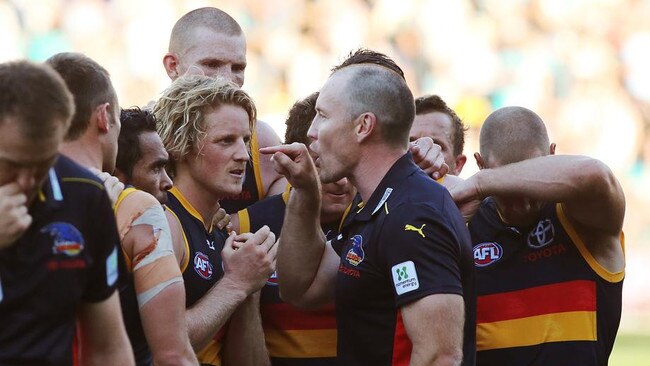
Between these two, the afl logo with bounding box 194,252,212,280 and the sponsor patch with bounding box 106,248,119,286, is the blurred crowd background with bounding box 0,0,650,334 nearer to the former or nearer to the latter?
the afl logo with bounding box 194,252,212,280

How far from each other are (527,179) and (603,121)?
37.9 ft

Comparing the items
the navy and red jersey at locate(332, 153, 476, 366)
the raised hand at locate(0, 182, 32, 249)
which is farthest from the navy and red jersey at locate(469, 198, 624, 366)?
the raised hand at locate(0, 182, 32, 249)

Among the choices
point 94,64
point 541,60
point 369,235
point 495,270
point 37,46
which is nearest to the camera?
point 94,64

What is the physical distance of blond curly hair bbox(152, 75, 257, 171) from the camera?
4.23 metres

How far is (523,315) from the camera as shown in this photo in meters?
4.36

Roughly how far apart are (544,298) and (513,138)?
69cm

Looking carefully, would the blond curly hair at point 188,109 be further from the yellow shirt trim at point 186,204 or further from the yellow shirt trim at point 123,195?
the yellow shirt trim at point 123,195

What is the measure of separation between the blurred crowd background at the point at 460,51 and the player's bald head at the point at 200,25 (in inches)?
318

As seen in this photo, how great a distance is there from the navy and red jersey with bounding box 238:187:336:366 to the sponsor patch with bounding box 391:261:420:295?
93 cm

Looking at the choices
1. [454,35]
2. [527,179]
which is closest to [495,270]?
[527,179]

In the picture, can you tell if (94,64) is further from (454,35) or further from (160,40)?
(454,35)

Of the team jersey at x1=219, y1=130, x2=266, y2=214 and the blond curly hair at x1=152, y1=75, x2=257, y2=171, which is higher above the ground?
the blond curly hair at x1=152, y1=75, x2=257, y2=171

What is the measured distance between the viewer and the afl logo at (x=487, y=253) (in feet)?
14.6

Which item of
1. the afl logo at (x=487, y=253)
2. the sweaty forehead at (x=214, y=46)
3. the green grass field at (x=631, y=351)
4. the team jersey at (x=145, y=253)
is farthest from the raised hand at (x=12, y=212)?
the green grass field at (x=631, y=351)
